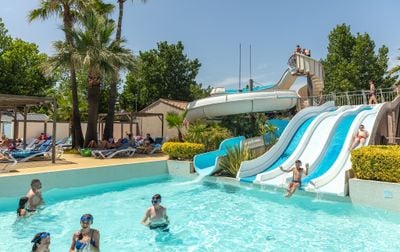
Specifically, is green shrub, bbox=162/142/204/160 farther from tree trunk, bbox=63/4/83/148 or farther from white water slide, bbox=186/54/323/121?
tree trunk, bbox=63/4/83/148

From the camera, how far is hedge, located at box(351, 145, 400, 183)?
28.3ft

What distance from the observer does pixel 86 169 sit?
12.4m

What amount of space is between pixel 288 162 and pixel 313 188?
8.47 ft

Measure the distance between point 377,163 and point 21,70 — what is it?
108 ft

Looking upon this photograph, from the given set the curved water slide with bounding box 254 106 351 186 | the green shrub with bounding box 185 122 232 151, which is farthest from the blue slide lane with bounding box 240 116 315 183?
the green shrub with bounding box 185 122 232 151

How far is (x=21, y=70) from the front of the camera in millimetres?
31984

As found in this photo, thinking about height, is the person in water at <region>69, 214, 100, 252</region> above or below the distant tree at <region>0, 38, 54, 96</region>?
below

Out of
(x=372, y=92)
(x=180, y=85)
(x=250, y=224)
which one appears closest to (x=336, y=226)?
(x=250, y=224)

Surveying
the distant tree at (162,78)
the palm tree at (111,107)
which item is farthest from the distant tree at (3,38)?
the palm tree at (111,107)

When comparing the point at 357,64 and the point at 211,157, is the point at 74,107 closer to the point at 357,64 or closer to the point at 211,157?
the point at 211,157

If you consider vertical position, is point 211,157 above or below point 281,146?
below

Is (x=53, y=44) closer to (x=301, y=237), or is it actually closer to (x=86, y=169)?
(x=86, y=169)

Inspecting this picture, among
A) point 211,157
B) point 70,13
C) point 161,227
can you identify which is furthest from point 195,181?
point 70,13

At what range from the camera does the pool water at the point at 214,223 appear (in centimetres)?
670
